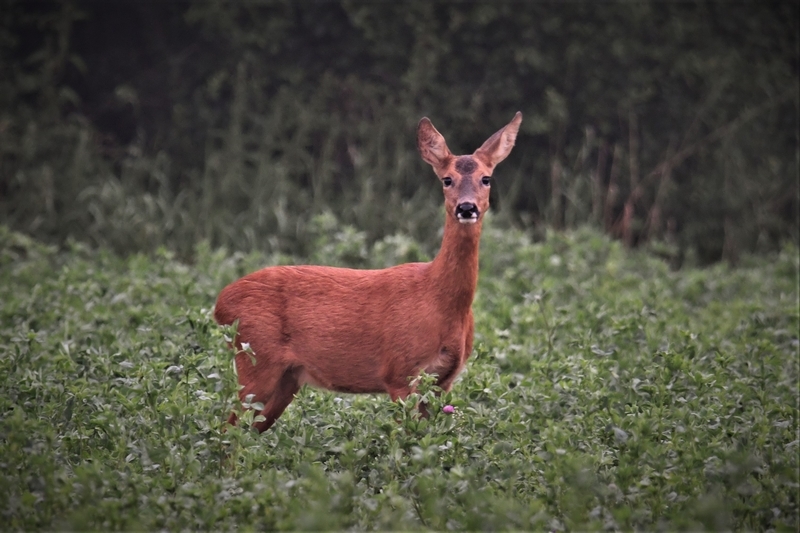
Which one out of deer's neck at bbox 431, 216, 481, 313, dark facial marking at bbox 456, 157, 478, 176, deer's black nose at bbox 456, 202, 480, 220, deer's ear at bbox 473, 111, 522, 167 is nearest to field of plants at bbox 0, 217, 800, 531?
deer's neck at bbox 431, 216, 481, 313

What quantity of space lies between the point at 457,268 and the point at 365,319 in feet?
1.71

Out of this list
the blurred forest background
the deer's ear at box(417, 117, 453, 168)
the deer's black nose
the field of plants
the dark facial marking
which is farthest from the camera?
the blurred forest background

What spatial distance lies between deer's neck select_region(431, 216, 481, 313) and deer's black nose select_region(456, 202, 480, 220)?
0.15 metres

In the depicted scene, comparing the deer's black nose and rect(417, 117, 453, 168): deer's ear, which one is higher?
rect(417, 117, 453, 168): deer's ear

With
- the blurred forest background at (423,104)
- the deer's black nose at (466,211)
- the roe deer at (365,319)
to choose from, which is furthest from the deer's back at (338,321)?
the blurred forest background at (423,104)

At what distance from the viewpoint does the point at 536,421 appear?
17.8 ft

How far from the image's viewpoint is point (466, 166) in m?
5.66

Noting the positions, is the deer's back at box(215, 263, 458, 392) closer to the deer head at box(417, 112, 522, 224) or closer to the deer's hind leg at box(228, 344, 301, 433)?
the deer's hind leg at box(228, 344, 301, 433)

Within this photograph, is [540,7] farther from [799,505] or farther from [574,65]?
[799,505]

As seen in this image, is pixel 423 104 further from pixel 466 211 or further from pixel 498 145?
pixel 466 211

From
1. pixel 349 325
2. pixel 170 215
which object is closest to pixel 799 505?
pixel 349 325

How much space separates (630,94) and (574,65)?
688 millimetres

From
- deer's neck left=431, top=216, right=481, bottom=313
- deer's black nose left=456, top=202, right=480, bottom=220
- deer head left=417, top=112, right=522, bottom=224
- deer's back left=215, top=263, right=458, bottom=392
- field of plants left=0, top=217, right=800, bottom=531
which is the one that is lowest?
field of plants left=0, top=217, right=800, bottom=531

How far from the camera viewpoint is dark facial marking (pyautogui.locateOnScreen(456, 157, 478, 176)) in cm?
564
